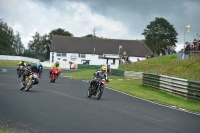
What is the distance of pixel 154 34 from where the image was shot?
5017 inches

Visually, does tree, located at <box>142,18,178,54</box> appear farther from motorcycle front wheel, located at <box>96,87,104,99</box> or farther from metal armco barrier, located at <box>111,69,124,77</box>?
motorcycle front wheel, located at <box>96,87,104,99</box>

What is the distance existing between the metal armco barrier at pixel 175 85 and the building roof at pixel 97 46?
79.8 meters

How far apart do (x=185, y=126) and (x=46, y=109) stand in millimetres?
4539

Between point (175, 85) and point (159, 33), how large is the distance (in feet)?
325

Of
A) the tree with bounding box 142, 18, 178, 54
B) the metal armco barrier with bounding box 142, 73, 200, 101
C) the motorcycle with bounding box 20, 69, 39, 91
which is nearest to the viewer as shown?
the motorcycle with bounding box 20, 69, 39, 91

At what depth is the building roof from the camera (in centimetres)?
11600

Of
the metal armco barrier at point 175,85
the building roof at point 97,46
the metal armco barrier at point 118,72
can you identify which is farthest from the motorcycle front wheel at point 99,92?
the building roof at point 97,46

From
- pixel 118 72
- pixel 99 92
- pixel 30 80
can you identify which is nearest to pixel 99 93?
pixel 99 92

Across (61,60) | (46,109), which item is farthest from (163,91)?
(61,60)

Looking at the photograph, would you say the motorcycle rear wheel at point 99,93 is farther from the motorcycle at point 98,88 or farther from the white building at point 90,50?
the white building at point 90,50

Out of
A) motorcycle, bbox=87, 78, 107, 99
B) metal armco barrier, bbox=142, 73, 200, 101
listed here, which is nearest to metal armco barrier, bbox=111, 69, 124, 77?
metal armco barrier, bbox=142, 73, 200, 101

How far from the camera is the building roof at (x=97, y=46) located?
116 m

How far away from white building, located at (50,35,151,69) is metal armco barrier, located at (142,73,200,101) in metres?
78.0

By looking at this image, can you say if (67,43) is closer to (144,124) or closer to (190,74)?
(190,74)
